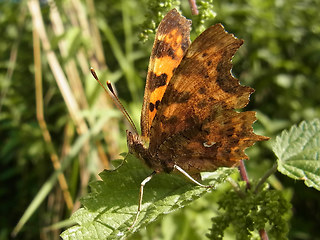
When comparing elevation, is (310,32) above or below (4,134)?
below

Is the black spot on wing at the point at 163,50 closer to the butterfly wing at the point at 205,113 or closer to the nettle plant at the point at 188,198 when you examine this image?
the butterfly wing at the point at 205,113

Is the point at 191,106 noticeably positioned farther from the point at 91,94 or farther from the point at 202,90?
the point at 91,94

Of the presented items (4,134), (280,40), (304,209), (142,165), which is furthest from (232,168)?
(4,134)

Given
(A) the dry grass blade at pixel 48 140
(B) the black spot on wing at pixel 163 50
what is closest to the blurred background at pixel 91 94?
(A) the dry grass blade at pixel 48 140

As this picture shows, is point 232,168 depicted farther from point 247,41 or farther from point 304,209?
point 247,41

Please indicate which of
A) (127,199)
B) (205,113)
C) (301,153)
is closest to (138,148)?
(127,199)

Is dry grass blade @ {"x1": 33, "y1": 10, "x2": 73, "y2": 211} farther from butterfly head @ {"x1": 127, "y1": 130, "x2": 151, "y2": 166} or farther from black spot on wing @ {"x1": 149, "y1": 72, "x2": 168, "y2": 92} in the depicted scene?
black spot on wing @ {"x1": 149, "y1": 72, "x2": 168, "y2": 92}
